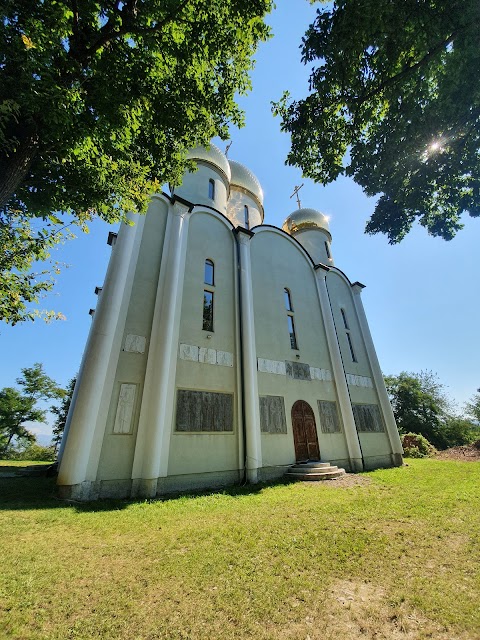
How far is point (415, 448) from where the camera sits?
72.7 ft

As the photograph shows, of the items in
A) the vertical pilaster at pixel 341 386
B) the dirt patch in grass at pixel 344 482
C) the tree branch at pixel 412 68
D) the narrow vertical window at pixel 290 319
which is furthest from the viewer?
the narrow vertical window at pixel 290 319

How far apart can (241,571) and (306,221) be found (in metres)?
24.2

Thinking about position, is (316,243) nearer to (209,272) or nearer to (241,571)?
(209,272)

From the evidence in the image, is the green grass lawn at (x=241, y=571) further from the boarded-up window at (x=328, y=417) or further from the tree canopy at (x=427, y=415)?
the tree canopy at (x=427, y=415)

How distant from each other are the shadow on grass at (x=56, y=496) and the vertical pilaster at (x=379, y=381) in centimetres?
886

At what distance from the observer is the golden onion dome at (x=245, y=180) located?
22.4m

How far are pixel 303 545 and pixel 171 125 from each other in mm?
11110

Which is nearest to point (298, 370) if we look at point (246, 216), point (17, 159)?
point (17, 159)

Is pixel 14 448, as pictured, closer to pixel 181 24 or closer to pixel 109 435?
pixel 109 435

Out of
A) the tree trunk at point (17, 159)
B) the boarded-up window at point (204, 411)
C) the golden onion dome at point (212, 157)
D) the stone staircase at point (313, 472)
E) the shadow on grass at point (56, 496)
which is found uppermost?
the golden onion dome at point (212, 157)

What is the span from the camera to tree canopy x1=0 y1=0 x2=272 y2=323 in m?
5.29

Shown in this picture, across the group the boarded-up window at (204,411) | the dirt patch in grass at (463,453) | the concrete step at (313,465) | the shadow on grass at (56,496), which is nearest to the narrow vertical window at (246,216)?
the boarded-up window at (204,411)

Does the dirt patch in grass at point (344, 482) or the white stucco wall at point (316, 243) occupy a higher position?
the white stucco wall at point (316, 243)

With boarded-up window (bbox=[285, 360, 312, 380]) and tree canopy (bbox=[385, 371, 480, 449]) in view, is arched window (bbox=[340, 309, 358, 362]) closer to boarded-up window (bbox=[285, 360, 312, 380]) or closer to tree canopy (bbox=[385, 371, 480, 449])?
boarded-up window (bbox=[285, 360, 312, 380])
